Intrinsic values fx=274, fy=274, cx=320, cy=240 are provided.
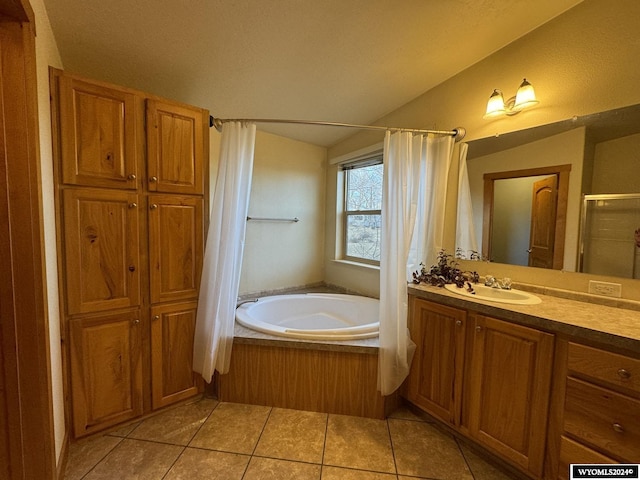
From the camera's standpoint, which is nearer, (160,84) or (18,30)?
(18,30)

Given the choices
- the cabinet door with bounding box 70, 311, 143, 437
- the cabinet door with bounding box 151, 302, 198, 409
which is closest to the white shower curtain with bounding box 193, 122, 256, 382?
the cabinet door with bounding box 151, 302, 198, 409

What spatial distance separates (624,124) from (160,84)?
2.66 meters

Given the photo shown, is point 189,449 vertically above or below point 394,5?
below

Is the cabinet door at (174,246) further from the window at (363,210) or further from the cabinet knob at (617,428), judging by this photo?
the cabinet knob at (617,428)

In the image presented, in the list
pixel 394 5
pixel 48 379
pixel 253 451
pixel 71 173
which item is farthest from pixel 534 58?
pixel 48 379

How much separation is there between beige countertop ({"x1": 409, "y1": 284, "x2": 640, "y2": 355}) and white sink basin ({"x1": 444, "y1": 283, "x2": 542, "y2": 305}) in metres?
0.06

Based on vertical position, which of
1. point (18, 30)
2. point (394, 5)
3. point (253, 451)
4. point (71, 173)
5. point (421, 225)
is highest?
point (394, 5)

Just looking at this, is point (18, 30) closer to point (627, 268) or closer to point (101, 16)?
point (101, 16)

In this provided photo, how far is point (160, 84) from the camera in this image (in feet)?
6.02

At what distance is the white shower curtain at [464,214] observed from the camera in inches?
76.7

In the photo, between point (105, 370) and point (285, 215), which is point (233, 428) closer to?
point (105, 370)

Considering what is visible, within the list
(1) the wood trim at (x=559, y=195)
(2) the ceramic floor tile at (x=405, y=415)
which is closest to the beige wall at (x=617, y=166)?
(1) the wood trim at (x=559, y=195)

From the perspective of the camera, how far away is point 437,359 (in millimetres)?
1621

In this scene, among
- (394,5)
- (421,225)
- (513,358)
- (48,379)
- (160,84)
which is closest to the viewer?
(48,379)
